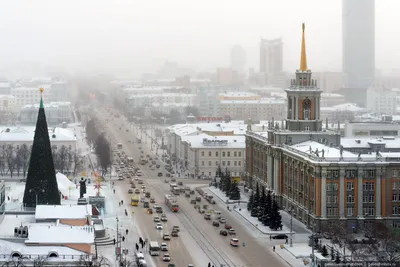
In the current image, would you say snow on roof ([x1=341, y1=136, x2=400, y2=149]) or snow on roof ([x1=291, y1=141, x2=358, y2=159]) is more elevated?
snow on roof ([x1=291, y1=141, x2=358, y2=159])

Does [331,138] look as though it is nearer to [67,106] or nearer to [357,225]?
[357,225]

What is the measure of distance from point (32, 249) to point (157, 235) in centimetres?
1160

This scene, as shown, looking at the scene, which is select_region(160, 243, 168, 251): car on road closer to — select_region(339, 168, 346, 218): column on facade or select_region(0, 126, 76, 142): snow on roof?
select_region(339, 168, 346, 218): column on facade

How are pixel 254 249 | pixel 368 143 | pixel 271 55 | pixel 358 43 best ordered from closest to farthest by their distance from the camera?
pixel 254 249, pixel 368 143, pixel 358 43, pixel 271 55

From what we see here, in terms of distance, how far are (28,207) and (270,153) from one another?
16226mm

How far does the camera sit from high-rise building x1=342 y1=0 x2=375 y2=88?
6255 inches

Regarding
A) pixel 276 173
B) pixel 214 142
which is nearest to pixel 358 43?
pixel 214 142

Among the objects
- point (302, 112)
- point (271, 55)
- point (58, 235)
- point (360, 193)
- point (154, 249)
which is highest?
point (271, 55)

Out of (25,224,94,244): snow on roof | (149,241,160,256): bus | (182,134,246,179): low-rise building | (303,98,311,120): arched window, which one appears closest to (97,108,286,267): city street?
(149,241,160,256): bus

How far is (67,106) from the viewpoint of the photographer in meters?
106

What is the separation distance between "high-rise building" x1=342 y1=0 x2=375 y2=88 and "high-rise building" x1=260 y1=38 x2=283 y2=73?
17900 mm

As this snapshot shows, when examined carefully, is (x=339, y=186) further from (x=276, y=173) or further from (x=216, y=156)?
(x=216, y=156)

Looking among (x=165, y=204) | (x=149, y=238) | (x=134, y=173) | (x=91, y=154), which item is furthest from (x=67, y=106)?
(x=149, y=238)

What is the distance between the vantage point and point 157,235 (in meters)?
40.8
